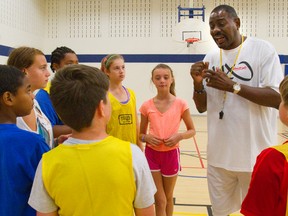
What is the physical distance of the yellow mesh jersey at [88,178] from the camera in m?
1.18

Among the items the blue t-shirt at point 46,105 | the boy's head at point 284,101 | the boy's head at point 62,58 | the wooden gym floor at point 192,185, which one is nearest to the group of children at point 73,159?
the blue t-shirt at point 46,105

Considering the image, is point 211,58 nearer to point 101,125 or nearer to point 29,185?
point 101,125

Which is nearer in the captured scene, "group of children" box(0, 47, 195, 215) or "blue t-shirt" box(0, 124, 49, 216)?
"group of children" box(0, 47, 195, 215)

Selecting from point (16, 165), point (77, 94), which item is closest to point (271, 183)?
point (77, 94)

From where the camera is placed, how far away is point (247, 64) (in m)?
2.10

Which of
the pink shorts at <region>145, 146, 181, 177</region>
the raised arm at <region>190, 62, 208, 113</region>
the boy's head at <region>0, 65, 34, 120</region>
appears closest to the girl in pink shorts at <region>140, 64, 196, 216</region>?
the pink shorts at <region>145, 146, 181, 177</region>

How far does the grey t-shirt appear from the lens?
1.20m

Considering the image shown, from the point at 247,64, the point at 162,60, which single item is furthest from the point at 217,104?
the point at 162,60

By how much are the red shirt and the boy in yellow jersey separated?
1.39 feet

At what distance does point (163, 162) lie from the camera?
286cm

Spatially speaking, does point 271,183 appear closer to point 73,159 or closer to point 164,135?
point 73,159

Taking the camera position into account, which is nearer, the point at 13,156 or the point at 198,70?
the point at 13,156

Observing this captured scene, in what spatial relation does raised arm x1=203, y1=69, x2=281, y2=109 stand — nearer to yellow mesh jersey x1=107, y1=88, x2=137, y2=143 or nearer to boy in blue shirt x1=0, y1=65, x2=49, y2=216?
yellow mesh jersey x1=107, y1=88, x2=137, y2=143

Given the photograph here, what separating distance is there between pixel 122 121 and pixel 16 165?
55.1 inches
